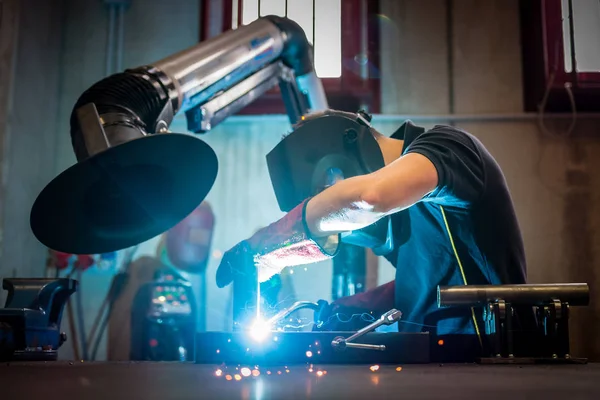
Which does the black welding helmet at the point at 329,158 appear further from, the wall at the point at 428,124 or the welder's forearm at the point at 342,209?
the wall at the point at 428,124

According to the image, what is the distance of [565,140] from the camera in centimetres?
287

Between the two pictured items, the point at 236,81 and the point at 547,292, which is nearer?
the point at 547,292

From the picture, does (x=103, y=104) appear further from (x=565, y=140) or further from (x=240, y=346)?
(x=565, y=140)

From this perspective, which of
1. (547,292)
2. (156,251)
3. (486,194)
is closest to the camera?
(547,292)

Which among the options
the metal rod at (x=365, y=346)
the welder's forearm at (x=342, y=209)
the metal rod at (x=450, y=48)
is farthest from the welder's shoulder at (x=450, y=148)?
the metal rod at (x=450, y=48)

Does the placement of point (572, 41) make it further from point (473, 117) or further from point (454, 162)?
point (454, 162)

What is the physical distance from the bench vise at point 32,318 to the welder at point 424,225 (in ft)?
1.26

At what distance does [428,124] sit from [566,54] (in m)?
0.71

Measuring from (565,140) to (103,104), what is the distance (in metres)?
2.34

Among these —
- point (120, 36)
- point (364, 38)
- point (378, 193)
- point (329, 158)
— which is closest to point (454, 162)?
point (378, 193)

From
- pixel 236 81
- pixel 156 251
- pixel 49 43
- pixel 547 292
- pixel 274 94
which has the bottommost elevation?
pixel 547 292

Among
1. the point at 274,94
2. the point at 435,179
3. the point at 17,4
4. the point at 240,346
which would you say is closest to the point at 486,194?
the point at 435,179

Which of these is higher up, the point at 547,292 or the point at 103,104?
the point at 103,104

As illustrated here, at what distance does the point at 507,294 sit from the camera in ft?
3.68
